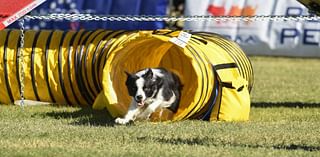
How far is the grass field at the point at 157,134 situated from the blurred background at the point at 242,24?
8.63 metres

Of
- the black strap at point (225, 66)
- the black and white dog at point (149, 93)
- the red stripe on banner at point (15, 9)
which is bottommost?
the black and white dog at point (149, 93)

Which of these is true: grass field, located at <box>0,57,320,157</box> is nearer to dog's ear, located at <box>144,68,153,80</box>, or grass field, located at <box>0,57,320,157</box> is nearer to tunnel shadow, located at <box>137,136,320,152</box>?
tunnel shadow, located at <box>137,136,320,152</box>

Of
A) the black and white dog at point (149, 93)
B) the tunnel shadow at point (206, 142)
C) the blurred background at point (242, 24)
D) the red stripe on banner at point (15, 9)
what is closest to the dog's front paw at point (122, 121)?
the black and white dog at point (149, 93)

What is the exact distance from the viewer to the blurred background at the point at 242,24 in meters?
19.5

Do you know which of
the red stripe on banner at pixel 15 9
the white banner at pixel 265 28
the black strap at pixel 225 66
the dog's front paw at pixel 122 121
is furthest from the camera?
the white banner at pixel 265 28

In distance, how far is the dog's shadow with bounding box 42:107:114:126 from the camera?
8812mm

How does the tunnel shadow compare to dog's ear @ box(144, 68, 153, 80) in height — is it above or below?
below

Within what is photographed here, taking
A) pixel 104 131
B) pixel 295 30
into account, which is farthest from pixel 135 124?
pixel 295 30

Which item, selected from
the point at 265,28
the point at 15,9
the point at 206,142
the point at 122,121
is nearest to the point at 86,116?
the point at 122,121

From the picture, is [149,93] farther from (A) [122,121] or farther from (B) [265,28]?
(B) [265,28]

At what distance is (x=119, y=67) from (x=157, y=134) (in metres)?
2.07

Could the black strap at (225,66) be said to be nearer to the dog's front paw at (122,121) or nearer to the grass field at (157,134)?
the grass field at (157,134)

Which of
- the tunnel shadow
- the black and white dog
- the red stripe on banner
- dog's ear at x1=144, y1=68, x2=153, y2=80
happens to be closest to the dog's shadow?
the black and white dog

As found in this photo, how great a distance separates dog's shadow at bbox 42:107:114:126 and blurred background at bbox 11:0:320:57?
372 inches
